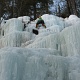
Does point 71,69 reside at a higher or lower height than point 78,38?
lower

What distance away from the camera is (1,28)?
12398 millimetres

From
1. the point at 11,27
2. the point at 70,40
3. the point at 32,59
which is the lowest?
the point at 32,59

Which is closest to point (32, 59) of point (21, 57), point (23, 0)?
point (21, 57)

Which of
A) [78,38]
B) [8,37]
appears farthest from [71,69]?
[8,37]

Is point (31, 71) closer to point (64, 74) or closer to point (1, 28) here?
point (64, 74)

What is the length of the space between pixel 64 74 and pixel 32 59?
2.55 feet

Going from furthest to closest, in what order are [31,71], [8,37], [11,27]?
[11,27]
[8,37]
[31,71]

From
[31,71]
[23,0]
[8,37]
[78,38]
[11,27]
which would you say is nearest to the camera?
[31,71]

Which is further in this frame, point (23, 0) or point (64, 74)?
point (23, 0)

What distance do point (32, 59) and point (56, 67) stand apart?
556 mm

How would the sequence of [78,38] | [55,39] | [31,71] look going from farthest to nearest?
[55,39] → [78,38] → [31,71]

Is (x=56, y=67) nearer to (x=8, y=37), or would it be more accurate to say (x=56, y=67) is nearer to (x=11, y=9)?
(x=8, y=37)

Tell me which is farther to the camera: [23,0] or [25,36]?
[23,0]

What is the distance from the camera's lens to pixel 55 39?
782 centimetres
